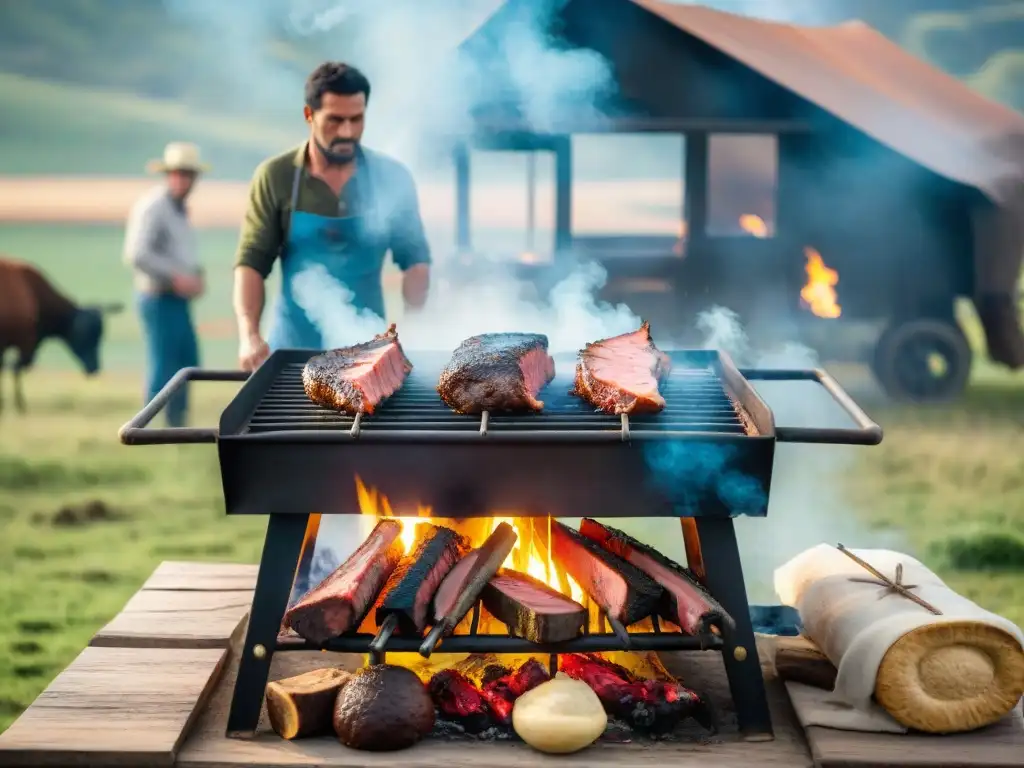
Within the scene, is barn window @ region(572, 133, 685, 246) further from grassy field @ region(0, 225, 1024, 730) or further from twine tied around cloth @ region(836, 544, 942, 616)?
twine tied around cloth @ region(836, 544, 942, 616)

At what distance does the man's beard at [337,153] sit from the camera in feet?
15.6

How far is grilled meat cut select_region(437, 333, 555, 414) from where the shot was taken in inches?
124

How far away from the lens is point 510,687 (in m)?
3.17

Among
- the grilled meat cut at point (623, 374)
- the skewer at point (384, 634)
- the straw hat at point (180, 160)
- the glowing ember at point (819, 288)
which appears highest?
the straw hat at point (180, 160)

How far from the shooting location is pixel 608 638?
2953 mm

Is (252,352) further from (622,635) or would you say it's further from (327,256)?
(622,635)

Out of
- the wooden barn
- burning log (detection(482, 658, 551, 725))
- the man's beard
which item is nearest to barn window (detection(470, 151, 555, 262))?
the wooden barn

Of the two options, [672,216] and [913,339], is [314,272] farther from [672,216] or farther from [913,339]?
[672,216]

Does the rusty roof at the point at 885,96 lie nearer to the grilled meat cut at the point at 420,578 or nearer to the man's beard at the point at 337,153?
the man's beard at the point at 337,153

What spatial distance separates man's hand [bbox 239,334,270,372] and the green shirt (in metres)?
0.46

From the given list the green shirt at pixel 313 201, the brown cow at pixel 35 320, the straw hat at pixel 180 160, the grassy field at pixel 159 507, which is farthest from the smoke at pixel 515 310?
the green shirt at pixel 313 201

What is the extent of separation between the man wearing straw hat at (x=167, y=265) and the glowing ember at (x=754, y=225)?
5679mm

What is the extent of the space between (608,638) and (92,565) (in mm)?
4274

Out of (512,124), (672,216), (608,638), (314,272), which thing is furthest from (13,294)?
(608,638)
